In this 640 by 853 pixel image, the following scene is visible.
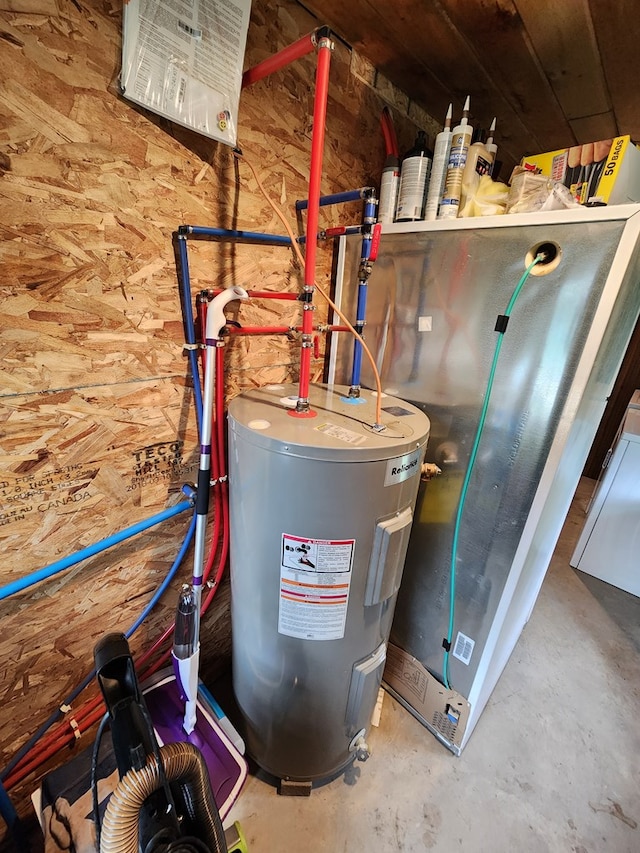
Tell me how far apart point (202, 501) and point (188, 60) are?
1.06 meters

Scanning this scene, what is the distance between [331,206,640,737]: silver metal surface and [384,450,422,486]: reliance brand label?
1.14 ft

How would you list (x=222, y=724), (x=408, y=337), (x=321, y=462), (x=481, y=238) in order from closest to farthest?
(x=321, y=462), (x=481, y=238), (x=222, y=724), (x=408, y=337)

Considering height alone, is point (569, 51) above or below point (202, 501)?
above

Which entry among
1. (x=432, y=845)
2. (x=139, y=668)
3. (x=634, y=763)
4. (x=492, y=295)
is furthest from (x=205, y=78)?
(x=634, y=763)

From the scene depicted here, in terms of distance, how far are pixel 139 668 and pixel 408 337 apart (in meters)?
1.43

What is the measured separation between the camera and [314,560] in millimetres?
858

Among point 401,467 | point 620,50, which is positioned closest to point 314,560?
point 401,467

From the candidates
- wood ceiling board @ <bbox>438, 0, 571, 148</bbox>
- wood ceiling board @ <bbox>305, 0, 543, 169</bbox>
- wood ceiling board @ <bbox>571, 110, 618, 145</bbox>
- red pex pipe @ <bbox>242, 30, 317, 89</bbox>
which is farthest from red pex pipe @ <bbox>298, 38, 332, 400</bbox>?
wood ceiling board @ <bbox>571, 110, 618, 145</bbox>

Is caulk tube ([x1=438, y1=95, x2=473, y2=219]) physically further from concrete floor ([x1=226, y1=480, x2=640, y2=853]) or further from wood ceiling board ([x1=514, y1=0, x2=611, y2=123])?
concrete floor ([x1=226, y1=480, x2=640, y2=853])

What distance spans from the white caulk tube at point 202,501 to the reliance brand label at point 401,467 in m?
0.47

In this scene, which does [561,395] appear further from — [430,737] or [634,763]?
[634,763]

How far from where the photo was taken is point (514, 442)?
1050 millimetres

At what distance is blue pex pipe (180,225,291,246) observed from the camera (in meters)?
0.95

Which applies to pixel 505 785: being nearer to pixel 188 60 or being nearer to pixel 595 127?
pixel 188 60
